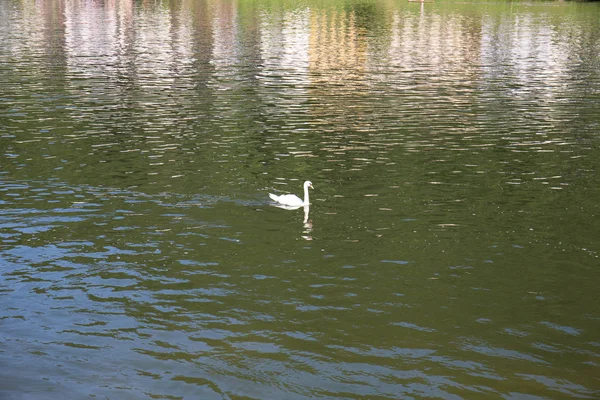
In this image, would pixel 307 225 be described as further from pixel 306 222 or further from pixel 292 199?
pixel 292 199

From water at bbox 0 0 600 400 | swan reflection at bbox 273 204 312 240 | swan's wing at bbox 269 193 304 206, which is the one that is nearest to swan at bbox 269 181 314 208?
swan's wing at bbox 269 193 304 206

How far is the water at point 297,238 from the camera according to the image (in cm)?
1777

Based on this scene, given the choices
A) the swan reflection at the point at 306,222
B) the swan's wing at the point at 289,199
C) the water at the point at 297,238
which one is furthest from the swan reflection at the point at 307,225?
the swan's wing at the point at 289,199

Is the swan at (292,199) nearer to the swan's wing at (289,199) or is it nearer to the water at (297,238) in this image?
the swan's wing at (289,199)

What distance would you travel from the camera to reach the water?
17766 mm

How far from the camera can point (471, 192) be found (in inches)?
1222

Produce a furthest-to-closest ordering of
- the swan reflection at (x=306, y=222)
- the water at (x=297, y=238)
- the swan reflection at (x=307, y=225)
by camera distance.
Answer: the swan reflection at (x=306, y=222)
the swan reflection at (x=307, y=225)
the water at (x=297, y=238)

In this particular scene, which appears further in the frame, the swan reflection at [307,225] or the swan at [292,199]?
the swan at [292,199]

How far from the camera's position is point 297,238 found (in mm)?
25891

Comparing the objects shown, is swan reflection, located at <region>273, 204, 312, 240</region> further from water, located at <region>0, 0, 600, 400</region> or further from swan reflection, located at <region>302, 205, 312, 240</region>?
water, located at <region>0, 0, 600, 400</region>

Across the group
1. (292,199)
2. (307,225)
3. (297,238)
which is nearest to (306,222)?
(307,225)

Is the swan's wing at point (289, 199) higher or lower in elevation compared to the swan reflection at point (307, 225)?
higher

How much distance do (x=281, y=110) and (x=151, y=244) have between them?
24.3 metres

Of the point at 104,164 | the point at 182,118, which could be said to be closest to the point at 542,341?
the point at 104,164
